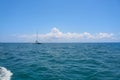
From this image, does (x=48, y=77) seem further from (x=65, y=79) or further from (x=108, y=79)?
(x=108, y=79)

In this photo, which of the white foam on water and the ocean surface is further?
the ocean surface

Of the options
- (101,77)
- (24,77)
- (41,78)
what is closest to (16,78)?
(24,77)

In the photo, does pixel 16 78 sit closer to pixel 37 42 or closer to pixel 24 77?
pixel 24 77

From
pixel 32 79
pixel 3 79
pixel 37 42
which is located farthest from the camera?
pixel 37 42

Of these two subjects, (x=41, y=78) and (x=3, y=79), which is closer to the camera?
(x=3, y=79)

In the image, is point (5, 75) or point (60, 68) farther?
point (60, 68)

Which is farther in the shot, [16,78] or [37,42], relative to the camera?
[37,42]

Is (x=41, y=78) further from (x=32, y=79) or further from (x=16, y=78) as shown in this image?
(x=16, y=78)

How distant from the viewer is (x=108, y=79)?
14094mm

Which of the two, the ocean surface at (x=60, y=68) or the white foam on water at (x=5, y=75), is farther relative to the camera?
the ocean surface at (x=60, y=68)

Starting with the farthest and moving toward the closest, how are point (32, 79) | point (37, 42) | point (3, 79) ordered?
1. point (37, 42)
2. point (32, 79)
3. point (3, 79)

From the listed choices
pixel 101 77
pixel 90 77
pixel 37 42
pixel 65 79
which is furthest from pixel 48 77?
pixel 37 42

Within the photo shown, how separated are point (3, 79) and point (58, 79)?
15.5 feet

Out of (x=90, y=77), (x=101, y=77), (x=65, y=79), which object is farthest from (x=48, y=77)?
(x=101, y=77)
